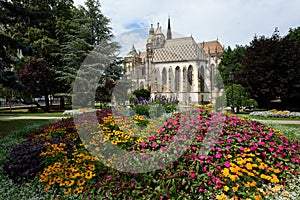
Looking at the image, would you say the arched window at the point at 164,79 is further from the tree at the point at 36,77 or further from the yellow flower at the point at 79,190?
the yellow flower at the point at 79,190

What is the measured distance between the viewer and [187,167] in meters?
Answer: 3.59

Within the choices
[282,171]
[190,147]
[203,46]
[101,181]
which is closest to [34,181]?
[101,181]

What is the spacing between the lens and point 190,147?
389cm

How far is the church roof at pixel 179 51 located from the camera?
140 ft

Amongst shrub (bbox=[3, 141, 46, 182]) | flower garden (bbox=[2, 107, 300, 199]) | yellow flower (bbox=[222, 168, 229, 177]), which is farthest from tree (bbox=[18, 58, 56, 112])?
yellow flower (bbox=[222, 168, 229, 177])

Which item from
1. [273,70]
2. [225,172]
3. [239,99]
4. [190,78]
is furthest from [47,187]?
[190,78]

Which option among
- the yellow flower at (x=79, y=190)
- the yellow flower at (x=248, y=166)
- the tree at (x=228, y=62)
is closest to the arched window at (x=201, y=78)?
the tree at (x=228, y=62)

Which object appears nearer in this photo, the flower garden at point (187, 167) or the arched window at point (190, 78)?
the flower garden at point (187, 167)

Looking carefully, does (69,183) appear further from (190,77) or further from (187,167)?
(190,77)

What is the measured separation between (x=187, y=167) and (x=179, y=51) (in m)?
42.8

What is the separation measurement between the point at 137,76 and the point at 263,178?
44041 mm

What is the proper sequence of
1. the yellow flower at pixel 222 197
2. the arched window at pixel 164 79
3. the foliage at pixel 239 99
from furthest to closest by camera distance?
the arched window at pixel 164 79, the foliage at pixel 239 99, the yellow flower at pixel 222 197

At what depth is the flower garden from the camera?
10.7ft

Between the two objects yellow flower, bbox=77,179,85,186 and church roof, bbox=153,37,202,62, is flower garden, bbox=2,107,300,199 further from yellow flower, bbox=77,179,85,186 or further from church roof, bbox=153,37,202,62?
church roof, bbox=153,37,202,62
